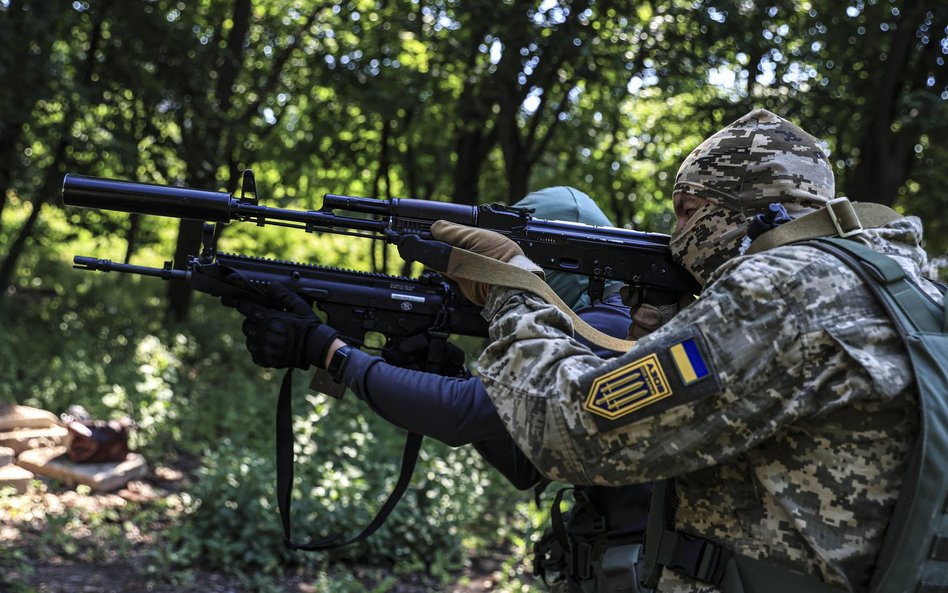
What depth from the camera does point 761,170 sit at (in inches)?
79.6

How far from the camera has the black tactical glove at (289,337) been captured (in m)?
2.56

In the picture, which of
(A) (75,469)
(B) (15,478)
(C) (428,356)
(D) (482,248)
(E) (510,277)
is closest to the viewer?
(E) (510,277)

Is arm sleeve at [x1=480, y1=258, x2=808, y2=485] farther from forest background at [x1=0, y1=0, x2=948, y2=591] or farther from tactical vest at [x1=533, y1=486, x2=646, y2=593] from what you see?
forest background at [x1=0, y1=0, x2=948, y2=591]

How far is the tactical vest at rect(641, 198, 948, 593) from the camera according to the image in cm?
155

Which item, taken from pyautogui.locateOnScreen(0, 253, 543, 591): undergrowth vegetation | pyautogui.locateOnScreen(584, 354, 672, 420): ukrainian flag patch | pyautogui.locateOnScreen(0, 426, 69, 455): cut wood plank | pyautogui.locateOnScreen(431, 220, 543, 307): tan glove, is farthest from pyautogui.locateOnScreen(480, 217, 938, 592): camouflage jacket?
pyautogui.locateOnScreen(0, 426, 69, 455): cut wood plank

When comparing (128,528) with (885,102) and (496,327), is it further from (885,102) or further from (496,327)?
(885,102)

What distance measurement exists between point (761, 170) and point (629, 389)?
669 millimetres

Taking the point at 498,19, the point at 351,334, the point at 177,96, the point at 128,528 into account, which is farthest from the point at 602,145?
the point at 351,334

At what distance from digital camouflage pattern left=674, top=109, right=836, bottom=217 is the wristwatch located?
1025 millimetres

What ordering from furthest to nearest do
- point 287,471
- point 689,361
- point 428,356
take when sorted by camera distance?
1. point 287,471
2. point 428,356
3. point 689,361

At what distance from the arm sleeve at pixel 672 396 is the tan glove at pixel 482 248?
0.46 meters

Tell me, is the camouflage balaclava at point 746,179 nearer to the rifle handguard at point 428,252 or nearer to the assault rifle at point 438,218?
the assault rifle at point 438,218

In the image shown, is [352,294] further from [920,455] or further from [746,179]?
[920,455]

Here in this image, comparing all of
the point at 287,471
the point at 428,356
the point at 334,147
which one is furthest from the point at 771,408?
the point at 334,147
